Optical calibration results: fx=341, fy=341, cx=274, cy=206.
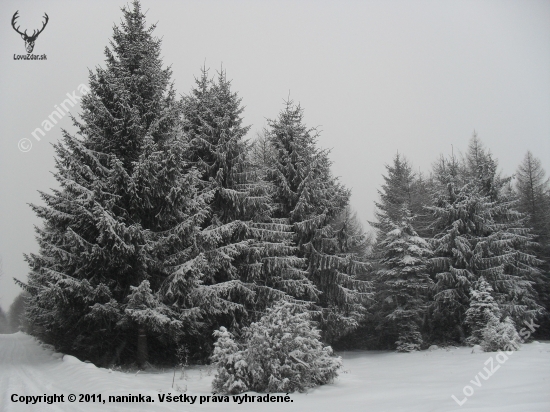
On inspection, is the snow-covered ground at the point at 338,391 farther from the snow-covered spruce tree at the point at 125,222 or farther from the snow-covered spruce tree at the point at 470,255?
the snow-covered spruce tree at the point at 470,255

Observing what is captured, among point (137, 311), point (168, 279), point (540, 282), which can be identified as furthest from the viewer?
point (540, 282)

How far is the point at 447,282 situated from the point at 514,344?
851 centimetres

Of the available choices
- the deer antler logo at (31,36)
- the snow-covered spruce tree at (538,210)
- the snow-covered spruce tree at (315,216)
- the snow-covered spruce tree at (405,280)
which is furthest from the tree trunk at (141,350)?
the snow-covered spruce tree at (538,210)

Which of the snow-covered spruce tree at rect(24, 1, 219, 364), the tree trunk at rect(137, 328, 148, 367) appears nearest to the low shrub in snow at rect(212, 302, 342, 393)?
the snow-covered spruce tree at rect(24, 1, 219, 364)

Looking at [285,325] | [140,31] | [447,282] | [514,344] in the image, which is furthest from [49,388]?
[447,282]

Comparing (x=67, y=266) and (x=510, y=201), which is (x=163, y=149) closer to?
(x=67, y=266)

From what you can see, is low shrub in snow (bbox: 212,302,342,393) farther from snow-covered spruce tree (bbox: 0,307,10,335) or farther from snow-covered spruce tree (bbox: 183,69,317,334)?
snow-covered spruce tree (bbox: 0,307,10,335)

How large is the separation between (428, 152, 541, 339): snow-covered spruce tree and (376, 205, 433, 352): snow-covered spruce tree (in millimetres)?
1550

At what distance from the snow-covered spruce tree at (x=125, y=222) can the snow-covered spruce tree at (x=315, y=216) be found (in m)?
7.30

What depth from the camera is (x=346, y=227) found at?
19.8 metres

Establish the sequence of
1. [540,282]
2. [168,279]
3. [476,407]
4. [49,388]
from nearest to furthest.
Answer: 1. [476,407]
2. [49,388]
3. [168,279]
4. [540,282]

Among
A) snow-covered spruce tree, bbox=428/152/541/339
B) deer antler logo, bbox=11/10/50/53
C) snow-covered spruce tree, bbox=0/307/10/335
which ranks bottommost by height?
snow-covered spruce tree, bbox=0/307/10/335

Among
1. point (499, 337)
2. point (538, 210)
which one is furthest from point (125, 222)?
point (538, 210)

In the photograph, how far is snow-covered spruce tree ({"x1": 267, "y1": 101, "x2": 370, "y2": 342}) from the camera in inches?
731
